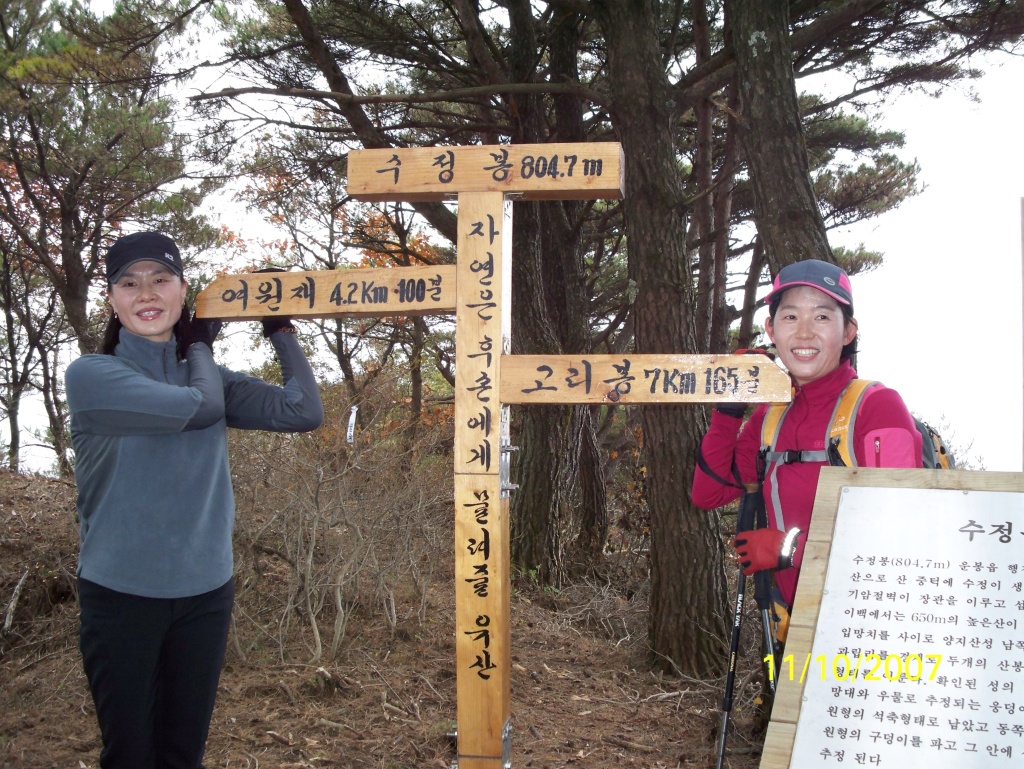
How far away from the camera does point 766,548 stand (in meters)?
2.54

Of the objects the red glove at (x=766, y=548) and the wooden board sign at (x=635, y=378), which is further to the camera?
the wooden board sign at (x=635, y=378)

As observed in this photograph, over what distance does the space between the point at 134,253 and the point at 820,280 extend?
196cm

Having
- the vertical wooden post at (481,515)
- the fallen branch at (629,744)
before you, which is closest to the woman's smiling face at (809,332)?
the vertical wooden post at (481,515)

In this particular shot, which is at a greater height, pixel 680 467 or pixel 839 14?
pixel 839 14

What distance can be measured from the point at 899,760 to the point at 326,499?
370cm

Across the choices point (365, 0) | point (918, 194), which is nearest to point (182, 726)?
point (365, 0)

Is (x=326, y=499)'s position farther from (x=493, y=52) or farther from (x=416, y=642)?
(x=493, y=52)

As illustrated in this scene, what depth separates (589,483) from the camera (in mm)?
8555

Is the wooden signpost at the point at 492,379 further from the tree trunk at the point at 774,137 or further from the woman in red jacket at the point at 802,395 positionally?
the tree trunk at the point at 774,137

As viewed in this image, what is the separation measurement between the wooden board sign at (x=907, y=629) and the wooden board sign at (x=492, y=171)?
1.19 metres

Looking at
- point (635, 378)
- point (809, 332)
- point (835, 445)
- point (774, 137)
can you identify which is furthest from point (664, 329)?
point (835, 445)

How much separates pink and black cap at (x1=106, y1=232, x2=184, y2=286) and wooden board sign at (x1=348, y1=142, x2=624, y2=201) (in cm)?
61

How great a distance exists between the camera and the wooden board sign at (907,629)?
1920mm

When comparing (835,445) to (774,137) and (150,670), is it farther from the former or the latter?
(774,137)
